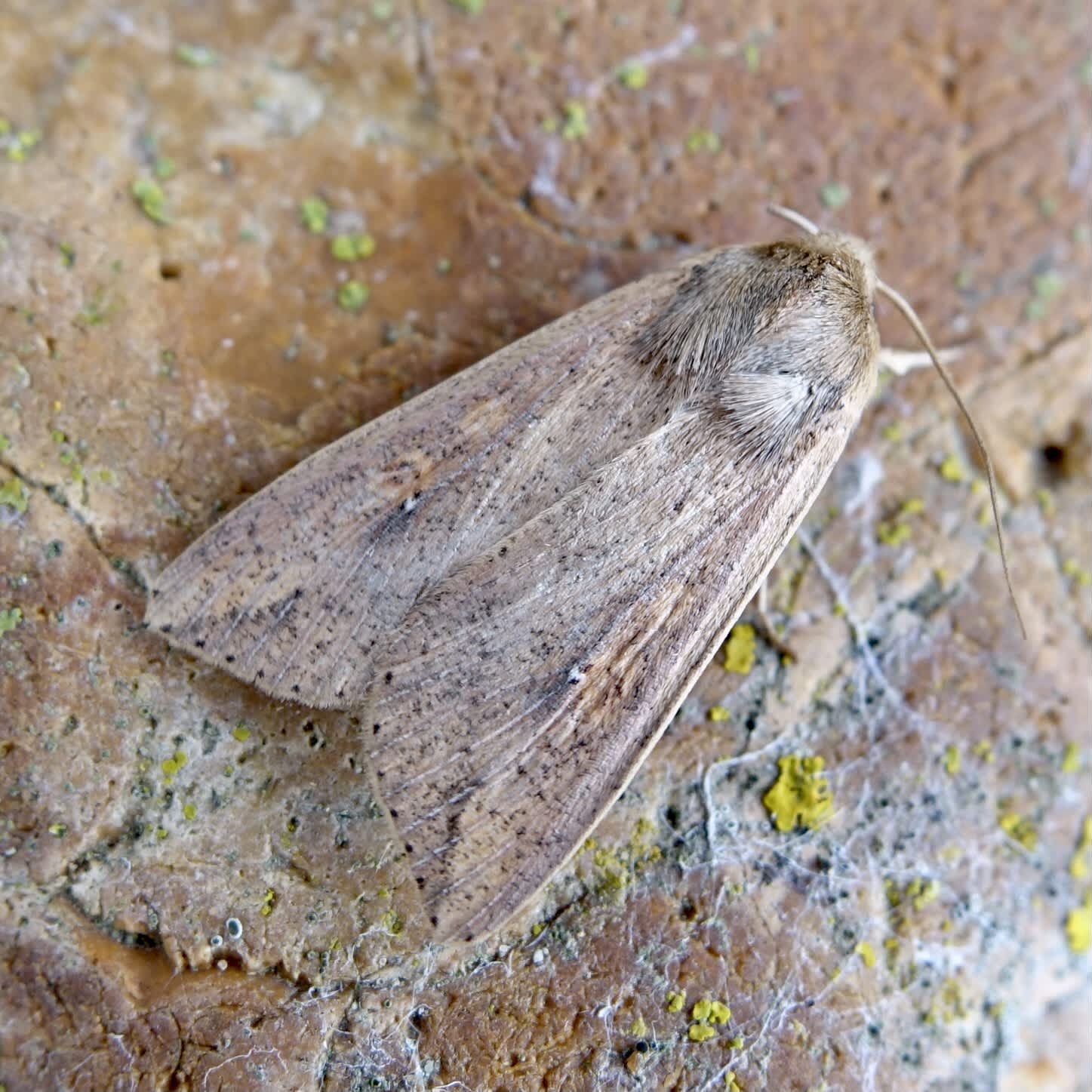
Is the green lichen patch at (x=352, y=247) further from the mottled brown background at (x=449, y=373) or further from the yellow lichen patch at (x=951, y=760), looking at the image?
the yellow lichen patch at (x=951, y=760)

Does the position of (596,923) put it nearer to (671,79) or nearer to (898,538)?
(898,538)

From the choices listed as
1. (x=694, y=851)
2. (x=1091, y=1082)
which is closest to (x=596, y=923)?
(x=694, y=851)

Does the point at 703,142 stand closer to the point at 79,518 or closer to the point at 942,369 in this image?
the point at 942,369

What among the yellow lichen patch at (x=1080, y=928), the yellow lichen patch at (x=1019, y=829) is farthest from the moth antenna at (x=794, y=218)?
the yellow lichen patch at (x=1080, y=928)

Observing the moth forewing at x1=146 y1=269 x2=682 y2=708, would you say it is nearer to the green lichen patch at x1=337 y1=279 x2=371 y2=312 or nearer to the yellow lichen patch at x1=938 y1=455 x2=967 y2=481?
the green lichen patch at x1=337 y1=279 x2=371 y2=312

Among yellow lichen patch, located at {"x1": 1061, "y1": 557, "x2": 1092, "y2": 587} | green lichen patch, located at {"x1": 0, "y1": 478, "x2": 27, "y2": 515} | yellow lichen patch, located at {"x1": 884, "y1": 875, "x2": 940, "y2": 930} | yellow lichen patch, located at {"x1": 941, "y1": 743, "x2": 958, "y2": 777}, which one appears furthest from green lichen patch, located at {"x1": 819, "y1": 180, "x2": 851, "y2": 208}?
green lichen patch, located at {"x1": 0, "y1": 478, "x2": 27, "y2": 515}

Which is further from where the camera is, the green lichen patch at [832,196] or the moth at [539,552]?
the green lichen patch at [832,196]

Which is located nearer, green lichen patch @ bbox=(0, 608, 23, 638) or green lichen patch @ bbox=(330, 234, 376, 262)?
green lichen patch @ bbox=(0, 608, 23, 638)
